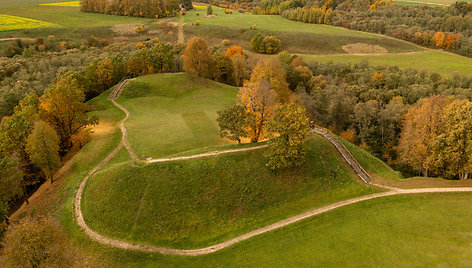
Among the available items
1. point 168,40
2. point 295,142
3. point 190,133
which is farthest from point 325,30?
point 295,142

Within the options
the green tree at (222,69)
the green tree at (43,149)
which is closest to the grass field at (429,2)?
the green tree at (222,69)

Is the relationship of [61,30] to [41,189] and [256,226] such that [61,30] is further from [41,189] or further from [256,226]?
[256,226]

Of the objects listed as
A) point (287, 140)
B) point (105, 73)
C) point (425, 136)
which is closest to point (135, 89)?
point (105, 73)

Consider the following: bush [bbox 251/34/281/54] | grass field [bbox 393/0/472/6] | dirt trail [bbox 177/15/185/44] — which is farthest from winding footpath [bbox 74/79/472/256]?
grass field [bbox 393/0/472/6]

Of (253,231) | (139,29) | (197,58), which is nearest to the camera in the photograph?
(253,231)

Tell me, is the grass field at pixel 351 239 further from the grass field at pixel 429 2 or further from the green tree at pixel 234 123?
the grass field at pixel 429 2

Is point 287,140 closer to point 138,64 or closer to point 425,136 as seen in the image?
point 425,136
